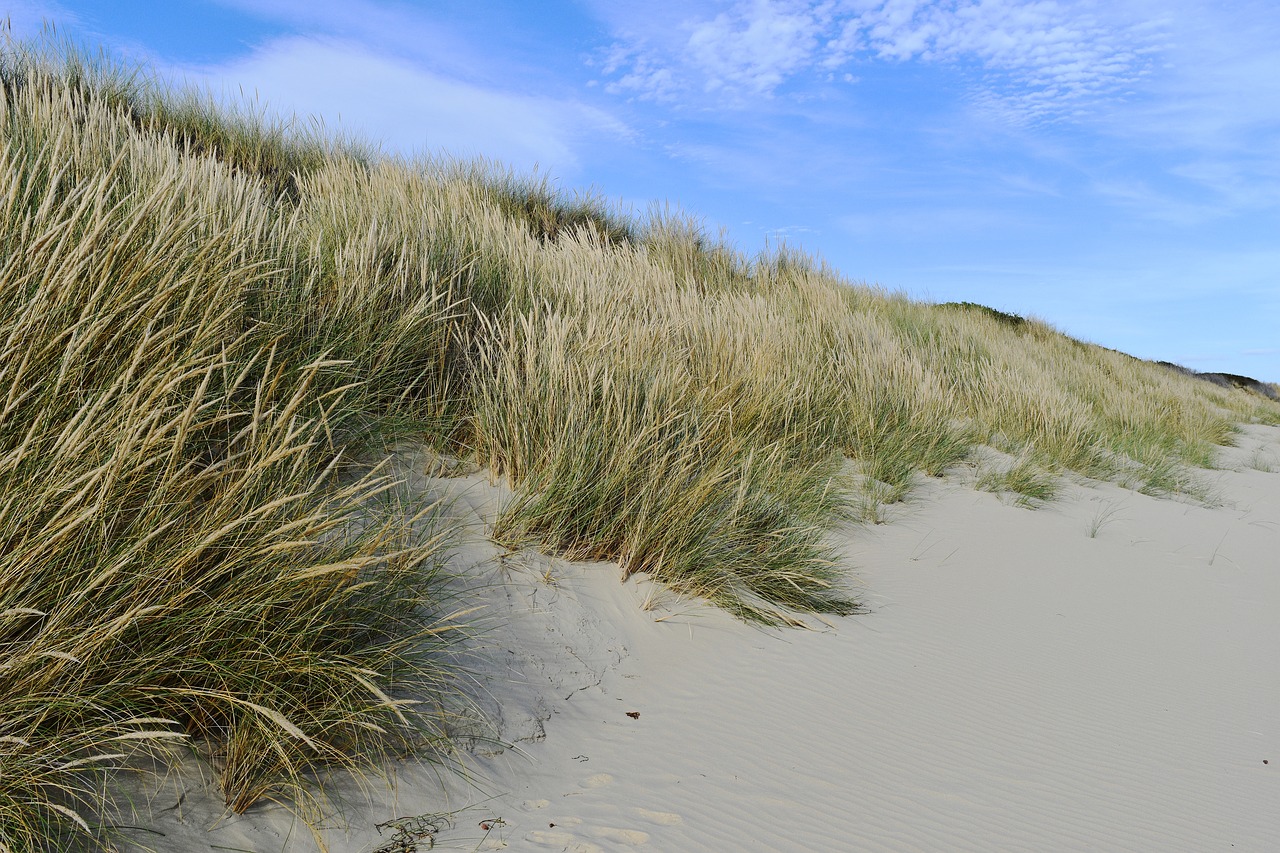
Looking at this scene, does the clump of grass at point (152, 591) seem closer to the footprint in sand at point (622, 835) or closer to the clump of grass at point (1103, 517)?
the footprint in sand at point (622, 835)

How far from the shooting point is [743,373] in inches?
221

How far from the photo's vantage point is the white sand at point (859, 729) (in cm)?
224

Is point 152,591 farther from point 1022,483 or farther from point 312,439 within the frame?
point 1022,483

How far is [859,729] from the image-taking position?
9.91 ft

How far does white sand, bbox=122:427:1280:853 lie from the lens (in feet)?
7.36

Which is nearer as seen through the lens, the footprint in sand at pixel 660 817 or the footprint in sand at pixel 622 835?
the footprint in sand at pixel 622 835

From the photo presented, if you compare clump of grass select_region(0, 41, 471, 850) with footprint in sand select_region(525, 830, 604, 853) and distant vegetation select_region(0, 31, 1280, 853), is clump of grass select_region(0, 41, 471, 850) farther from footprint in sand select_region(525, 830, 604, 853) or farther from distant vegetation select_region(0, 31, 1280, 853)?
footprint in sand select_region(525, 830, 604, 853)

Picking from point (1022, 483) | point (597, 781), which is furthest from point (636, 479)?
point (1022, 483)

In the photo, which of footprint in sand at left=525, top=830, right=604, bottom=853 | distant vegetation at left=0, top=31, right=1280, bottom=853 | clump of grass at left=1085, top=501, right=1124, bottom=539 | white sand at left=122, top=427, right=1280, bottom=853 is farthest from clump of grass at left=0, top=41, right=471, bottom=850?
clump of grass at left=1085, top=501, right=1124, bottom=539

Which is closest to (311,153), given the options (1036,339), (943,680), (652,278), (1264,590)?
(652,278)

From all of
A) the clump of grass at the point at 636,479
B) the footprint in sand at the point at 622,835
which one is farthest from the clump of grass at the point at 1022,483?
the footprint in sand at the point at 622,835

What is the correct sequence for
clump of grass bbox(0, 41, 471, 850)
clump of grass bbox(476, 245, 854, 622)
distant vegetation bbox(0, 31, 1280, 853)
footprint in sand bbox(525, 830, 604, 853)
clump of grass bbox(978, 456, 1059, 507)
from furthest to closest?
clump of grass bbox(978, 456, 1059, 507) < clump of grass bbox(476, 245, 854, 622) < footprint in sand bbox(525, 830, 604, 853) < distant vegetation bbox(0, 31, 1280, 853) < clump of grass bbox(0, 41, 471, 850)

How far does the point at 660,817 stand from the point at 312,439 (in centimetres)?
151

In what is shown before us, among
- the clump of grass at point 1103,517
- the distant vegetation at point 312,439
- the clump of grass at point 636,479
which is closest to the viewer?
the distant vegetation at point 312,439
